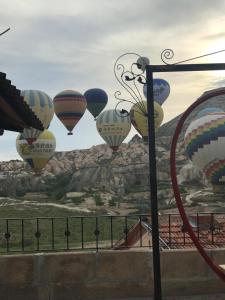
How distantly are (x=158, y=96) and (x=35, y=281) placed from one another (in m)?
41.2

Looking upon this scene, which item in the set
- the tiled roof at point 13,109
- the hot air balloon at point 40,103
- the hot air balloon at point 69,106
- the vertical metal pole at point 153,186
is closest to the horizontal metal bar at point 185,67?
the vertical metal pole at point 153,186

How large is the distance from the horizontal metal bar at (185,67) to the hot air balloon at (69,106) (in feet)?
105

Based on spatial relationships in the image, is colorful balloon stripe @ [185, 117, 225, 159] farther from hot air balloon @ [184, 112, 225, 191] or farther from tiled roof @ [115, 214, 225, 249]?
tiled roof @ [115, 214, 225, 249]

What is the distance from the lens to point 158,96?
4791cm

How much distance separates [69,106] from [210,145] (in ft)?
58.2

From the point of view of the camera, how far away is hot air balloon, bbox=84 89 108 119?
43938mm

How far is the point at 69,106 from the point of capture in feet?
124

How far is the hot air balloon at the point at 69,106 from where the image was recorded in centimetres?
3759

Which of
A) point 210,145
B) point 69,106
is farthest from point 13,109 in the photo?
Result: point 69,106

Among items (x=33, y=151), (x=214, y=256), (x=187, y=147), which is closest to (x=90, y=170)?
(x=33, y=151)

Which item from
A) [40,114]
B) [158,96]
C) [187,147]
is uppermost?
[158,96]

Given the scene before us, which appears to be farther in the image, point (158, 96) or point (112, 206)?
point (112, 206)

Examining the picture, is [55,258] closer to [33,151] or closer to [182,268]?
[182,268]

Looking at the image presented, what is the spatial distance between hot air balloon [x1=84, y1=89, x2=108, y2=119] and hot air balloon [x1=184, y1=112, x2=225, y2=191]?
2128cm
